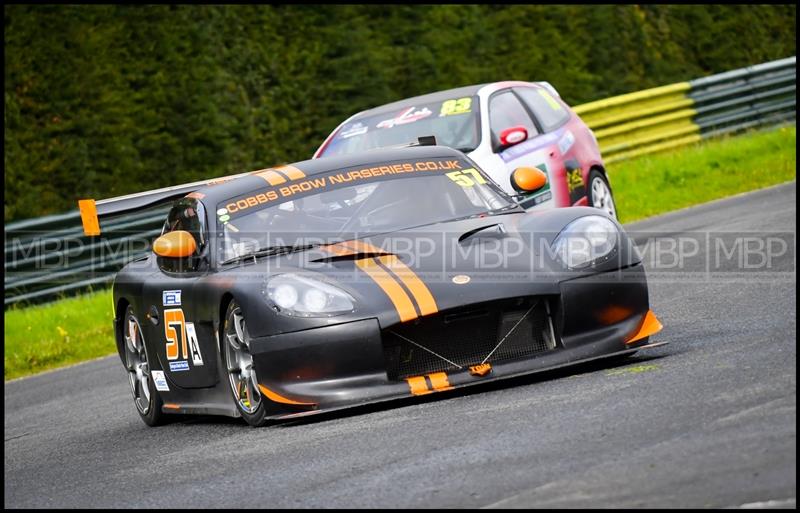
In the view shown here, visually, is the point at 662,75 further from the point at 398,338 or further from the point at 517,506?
the point at 517,506

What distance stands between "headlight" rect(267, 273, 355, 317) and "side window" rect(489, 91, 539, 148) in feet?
19.3

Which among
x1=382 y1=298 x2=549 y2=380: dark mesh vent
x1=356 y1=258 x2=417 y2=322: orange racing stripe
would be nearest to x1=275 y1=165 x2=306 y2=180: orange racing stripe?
x1=356 y1=258 x2=417 y2=322: orange racing stripe

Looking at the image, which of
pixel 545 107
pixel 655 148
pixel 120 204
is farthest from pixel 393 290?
pixel 655 148

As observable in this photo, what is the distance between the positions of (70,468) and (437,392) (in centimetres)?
172

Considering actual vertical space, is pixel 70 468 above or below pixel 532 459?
below

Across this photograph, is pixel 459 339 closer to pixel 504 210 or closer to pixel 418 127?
pixel 504 210

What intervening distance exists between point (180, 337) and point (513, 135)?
16.3 ft

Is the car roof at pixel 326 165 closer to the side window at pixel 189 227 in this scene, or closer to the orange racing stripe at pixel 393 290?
the side window at pixel 189 227

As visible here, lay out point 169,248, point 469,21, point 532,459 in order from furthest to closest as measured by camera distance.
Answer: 1. point 469,21
2. point 169,248
3. point 532,459

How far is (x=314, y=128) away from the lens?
20.1 meters

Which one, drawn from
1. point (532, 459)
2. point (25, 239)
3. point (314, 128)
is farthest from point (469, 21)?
point (532, 459)

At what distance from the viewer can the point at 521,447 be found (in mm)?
5160

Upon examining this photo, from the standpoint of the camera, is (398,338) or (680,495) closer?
(680,495)

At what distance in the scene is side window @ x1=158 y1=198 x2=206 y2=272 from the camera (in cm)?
765
